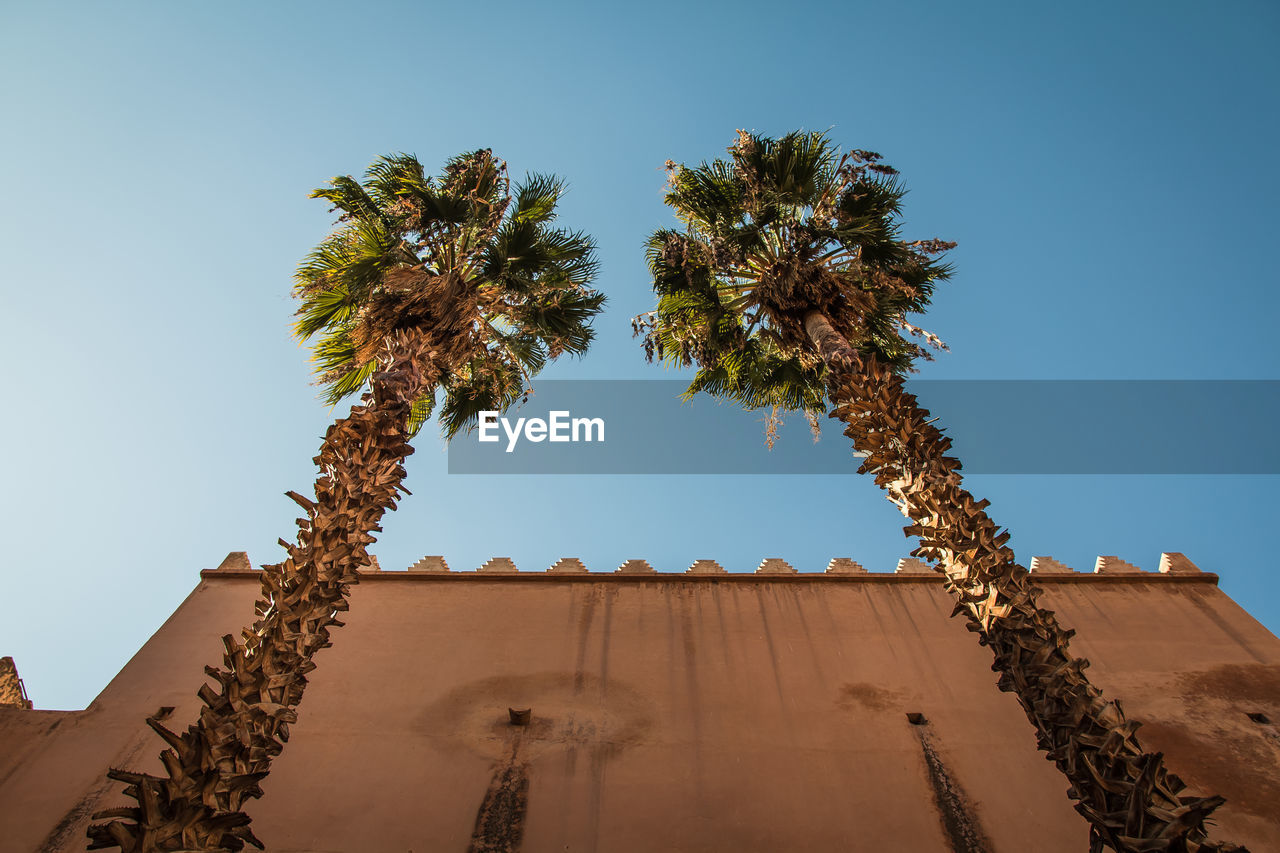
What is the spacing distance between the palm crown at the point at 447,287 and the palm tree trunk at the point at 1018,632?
4405 mm

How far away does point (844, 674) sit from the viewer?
8.91 m

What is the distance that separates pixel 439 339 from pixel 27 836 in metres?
6.41

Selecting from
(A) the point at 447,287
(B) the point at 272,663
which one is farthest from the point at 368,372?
(B) the point at 272,663

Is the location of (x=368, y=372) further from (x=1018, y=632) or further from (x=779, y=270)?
(x=1018, y=632)

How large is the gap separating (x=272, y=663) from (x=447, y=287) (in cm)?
486

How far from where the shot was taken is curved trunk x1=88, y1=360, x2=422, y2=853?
3617mm

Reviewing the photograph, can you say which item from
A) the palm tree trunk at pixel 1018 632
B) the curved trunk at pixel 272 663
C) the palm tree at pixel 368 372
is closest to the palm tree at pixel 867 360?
the palm tree trunk at pixel 1018 632

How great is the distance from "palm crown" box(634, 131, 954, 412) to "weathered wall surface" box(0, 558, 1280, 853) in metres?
3.31

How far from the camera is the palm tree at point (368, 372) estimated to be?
3871 mm

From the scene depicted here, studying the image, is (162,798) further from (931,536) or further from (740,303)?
(740,303)

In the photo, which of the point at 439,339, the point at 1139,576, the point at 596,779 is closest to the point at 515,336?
the point at 439,339

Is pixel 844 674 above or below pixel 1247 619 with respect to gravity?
below

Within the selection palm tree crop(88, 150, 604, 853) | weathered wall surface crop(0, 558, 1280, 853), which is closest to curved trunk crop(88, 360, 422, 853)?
palm tree crop(88, 150, 604, 853)

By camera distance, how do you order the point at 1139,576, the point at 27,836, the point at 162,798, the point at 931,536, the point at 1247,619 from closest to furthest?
the point at 162,798 → the point at 931,536 → the point at 27,836 → the point at 1247,619 → the point at 1139,576
